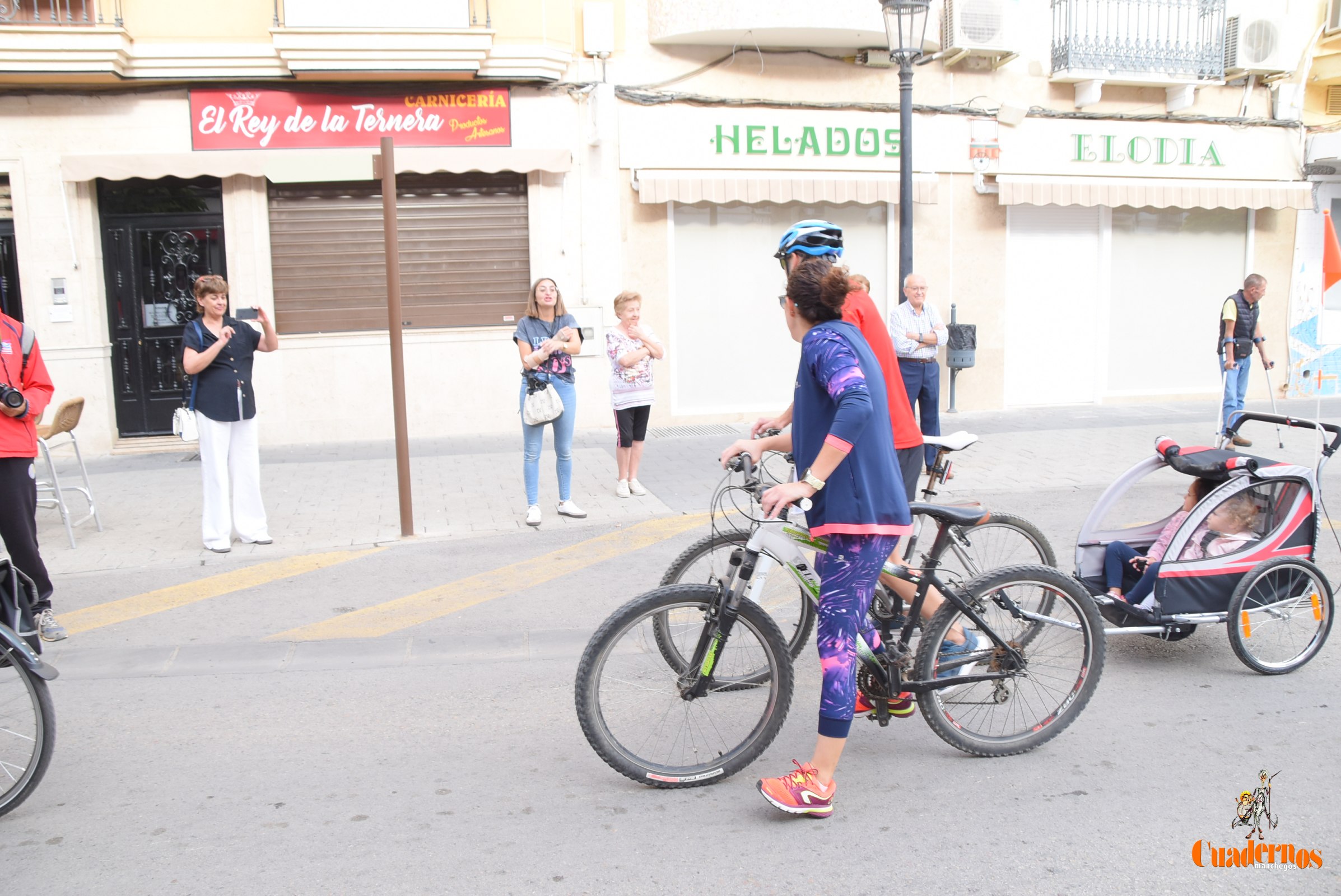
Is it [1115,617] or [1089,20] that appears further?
[1089,20]

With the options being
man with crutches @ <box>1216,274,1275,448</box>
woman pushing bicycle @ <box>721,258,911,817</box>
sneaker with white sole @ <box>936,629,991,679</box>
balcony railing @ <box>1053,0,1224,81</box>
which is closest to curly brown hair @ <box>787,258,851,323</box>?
woman pushing bicycle @ <box>721,258,911,817</box>

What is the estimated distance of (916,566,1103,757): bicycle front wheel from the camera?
3930mm

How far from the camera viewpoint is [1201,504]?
4762 millimetres

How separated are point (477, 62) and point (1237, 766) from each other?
34.5ft

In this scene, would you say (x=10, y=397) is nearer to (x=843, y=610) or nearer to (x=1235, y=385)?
(x=843, y=610)

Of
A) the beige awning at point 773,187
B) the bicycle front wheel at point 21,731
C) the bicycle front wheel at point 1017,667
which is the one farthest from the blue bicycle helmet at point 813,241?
the beige awning at point 773,187

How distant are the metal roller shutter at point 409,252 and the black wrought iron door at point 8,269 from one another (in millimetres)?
2715

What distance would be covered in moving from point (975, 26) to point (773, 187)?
3.35m

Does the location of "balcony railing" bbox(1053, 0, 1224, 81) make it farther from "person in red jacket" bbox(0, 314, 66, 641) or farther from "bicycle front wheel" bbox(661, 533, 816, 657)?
"person in red jacket" bbox(0, 314, 66, 641)

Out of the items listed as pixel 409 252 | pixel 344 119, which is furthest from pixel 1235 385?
pixel 344 119

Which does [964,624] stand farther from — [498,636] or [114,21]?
[114,21]

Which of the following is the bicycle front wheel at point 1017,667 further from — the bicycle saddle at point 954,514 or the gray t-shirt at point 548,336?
the gray t-shirt at point 548,336

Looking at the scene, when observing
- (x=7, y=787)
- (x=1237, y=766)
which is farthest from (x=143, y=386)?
(x=1237, y=766)

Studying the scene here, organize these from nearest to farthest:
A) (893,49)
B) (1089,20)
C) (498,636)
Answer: (498,636)
(893,49)
(1089,20)
